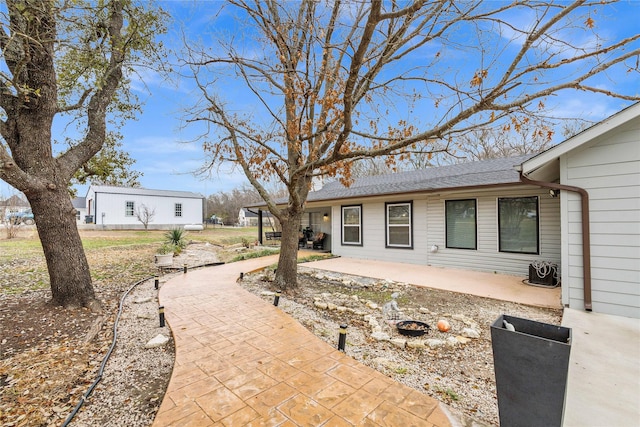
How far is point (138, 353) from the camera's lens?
329 cm

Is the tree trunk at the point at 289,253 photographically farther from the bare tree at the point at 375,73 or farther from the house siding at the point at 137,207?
the house siding at the point at 137,207

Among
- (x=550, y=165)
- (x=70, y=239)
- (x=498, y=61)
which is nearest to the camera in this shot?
(x=498, y=61)

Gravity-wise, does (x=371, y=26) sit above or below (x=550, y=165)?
above

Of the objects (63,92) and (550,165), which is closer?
(550,165)

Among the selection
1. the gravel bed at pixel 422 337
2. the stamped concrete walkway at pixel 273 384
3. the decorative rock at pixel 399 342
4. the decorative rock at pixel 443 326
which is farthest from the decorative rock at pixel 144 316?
the decorative rock at pixel 443 326

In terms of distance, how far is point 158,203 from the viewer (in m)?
26.4

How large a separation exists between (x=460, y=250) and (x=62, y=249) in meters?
8.87

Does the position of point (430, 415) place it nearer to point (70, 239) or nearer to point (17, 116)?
point (70, 239)

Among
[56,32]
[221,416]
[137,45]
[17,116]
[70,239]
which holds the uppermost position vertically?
[137,45]

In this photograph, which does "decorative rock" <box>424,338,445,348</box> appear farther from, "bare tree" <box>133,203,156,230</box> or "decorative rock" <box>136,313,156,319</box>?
"bare tree" <box>133,203,156,230</box>

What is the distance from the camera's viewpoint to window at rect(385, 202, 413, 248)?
938 centimetres

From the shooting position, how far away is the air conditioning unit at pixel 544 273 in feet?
20.6

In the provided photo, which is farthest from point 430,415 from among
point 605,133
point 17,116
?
point 17,116

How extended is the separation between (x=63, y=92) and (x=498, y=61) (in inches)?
312
